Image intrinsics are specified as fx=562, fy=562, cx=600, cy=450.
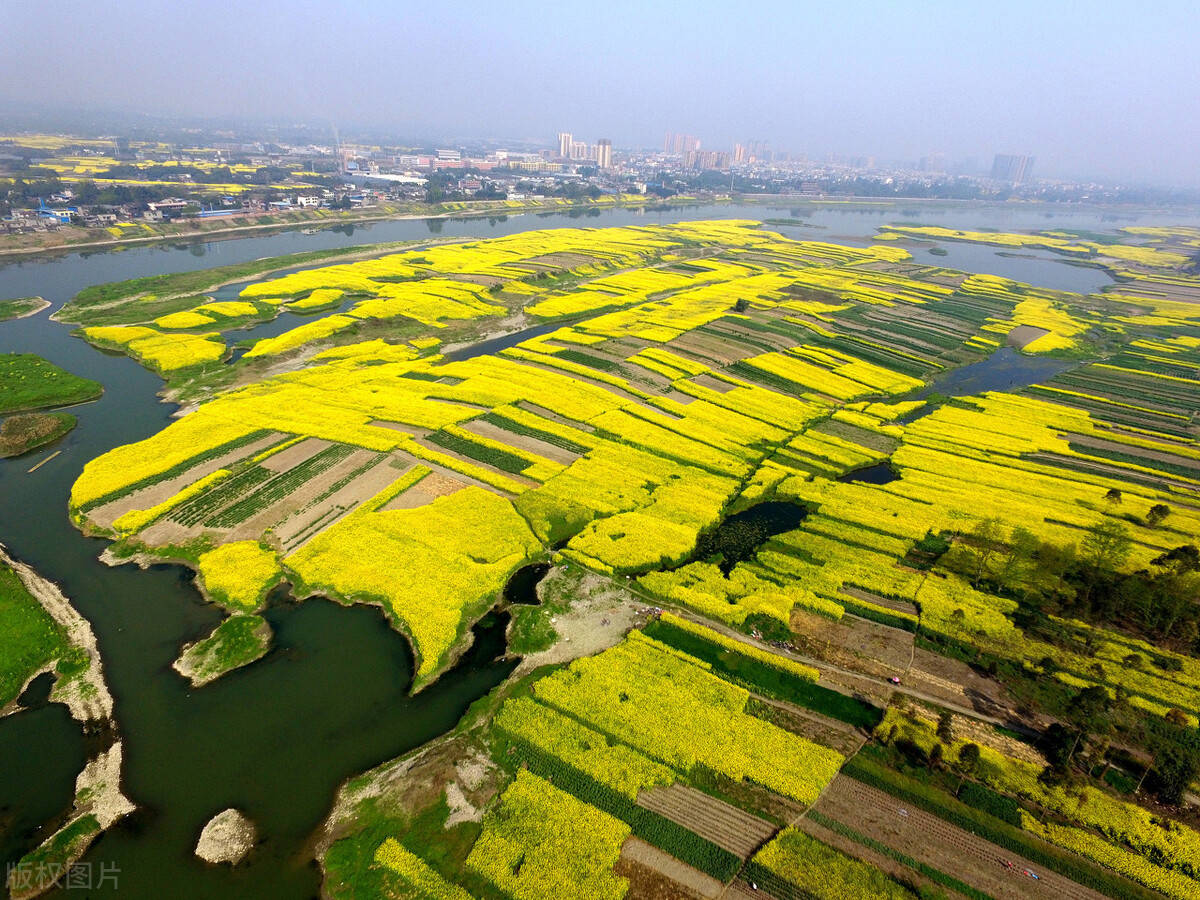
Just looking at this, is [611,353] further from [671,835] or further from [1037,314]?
[1037,314]

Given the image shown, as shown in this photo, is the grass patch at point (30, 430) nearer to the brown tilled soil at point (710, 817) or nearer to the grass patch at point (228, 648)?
the grass patch at point (228, 648)

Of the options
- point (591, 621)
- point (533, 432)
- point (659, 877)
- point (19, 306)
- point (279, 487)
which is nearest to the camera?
point (659, 877)

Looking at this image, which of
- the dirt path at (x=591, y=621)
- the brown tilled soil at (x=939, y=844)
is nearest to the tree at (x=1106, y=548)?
the brown tilled soil at (x=939, y=844)

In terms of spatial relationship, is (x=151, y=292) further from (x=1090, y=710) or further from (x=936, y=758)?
(x=1090, y=710)

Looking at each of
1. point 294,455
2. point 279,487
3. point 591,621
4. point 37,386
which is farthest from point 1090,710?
point 37,386

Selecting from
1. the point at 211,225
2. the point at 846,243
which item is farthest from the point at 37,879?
the point at 846,243

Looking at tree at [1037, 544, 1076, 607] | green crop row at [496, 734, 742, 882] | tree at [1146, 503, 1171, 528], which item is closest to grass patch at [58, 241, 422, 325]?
green crop row at [496, 734, 742, 882]

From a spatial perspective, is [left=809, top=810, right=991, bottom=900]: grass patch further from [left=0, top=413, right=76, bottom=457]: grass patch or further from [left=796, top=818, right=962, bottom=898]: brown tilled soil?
[left=0, top=413, right=76, bottom=457]: grass patch

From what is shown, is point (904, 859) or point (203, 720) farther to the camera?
point (203, 720)
